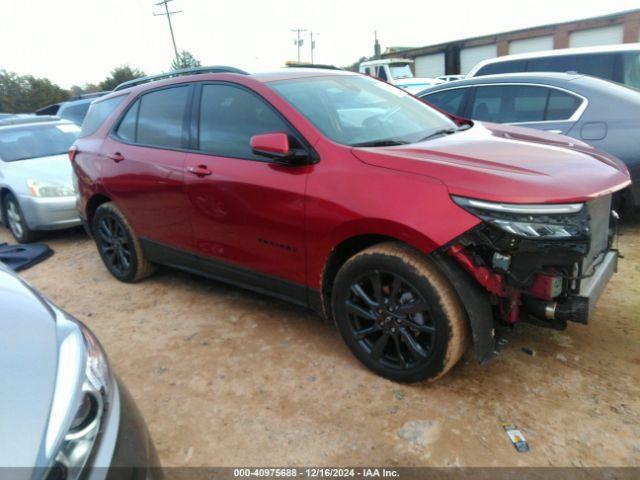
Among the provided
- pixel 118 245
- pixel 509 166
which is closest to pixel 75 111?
pixel 118 245

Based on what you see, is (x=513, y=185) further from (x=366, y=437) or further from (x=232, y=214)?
(x=232, y=214)

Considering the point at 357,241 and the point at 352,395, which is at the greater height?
the point at 357,241

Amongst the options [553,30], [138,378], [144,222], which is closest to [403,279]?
[138,378]

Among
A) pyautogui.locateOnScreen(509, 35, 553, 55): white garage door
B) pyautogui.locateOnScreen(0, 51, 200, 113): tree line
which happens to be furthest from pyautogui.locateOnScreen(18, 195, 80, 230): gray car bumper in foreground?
pyautogui.locateOnScreen(0, 51, 200, 113): tree line

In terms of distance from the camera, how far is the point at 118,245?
14.7 feet

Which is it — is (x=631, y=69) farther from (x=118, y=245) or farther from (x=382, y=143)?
(x=118, y=245)

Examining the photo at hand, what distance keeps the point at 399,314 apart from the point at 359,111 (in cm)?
138

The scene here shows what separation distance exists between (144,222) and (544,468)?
3.28 meters

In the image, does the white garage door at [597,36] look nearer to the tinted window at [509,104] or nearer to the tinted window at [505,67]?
the tinted window at [505,67]

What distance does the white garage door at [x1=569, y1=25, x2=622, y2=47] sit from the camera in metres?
22.8

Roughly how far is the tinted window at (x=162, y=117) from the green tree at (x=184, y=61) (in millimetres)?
30798

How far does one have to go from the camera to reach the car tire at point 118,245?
14.1 ft

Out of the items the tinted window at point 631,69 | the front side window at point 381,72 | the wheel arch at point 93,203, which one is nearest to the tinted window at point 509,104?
the tinted window at point 631,69

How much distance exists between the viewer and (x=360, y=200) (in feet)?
8.41
